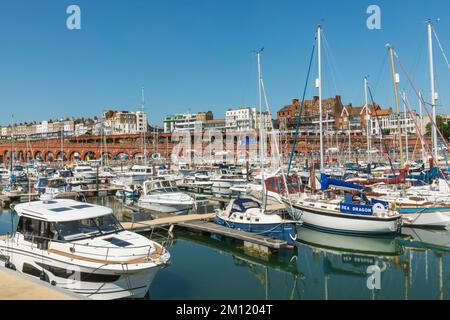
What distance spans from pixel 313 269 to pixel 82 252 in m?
10.2

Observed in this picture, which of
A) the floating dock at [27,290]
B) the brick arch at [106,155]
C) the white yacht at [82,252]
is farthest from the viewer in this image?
the brick arch at [106,155]

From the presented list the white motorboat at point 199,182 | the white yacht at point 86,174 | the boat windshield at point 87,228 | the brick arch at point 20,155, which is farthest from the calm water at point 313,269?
the brick arch at point 20,155

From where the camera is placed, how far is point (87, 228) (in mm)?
13523

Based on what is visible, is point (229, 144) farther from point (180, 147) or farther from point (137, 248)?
point (137, 248)

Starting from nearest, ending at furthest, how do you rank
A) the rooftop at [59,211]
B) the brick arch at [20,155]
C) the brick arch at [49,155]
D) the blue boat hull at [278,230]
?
the rooftop at [59,211], the blue boat hull at [278,230], the brick arch at [49,155], the brick arch at [20,155]

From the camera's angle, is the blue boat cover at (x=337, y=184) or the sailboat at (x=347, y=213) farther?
the blue boat cover at (x=337, y=184)

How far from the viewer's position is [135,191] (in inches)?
1543

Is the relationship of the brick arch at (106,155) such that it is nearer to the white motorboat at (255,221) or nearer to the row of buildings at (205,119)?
the row of buildings at (205,119)

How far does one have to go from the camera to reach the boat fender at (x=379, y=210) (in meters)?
22.0

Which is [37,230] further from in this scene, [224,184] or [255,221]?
[224,184]

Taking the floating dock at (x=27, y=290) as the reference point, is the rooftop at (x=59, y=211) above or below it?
above

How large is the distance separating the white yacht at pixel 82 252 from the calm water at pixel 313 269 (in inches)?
91.3
